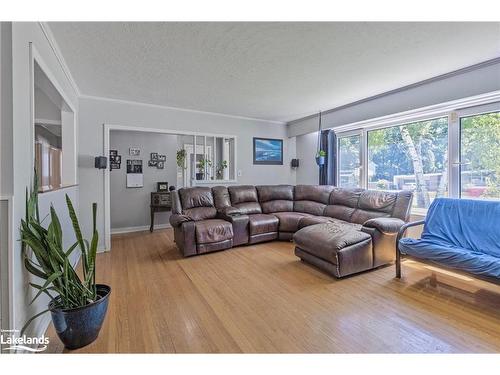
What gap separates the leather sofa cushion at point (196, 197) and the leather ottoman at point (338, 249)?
1.84m

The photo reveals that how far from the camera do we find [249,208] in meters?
4.44

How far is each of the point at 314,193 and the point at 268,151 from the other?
58.1 inches

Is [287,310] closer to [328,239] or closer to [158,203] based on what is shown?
[328,239]

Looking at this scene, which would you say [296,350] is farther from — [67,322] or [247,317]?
[67,322]

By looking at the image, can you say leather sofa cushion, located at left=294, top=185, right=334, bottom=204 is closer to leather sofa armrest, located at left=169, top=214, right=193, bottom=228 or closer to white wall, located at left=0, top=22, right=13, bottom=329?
leather sofa armrest, located at left=169, top=214, right=193, bottom=228

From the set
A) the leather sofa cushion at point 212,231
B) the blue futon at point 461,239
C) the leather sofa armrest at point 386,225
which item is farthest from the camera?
the leather sofa cushion at point 212,231

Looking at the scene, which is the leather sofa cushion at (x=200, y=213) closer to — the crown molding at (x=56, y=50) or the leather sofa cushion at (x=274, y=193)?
the leather sofa cushion at (x=274, y=193)

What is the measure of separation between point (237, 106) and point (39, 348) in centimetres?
387

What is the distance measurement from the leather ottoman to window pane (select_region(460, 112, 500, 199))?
1454mm

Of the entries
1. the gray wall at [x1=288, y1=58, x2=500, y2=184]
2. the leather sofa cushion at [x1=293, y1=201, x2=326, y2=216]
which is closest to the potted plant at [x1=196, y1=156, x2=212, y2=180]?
the leather sofa cushion at [x1=293, y1=201, x2=326, y2=216]

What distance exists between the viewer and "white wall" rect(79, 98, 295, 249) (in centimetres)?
368

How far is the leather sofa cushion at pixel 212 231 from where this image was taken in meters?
3.44

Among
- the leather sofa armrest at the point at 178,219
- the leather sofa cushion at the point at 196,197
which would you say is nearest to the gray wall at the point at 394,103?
the leather sofa cushion at the point at 196,197
